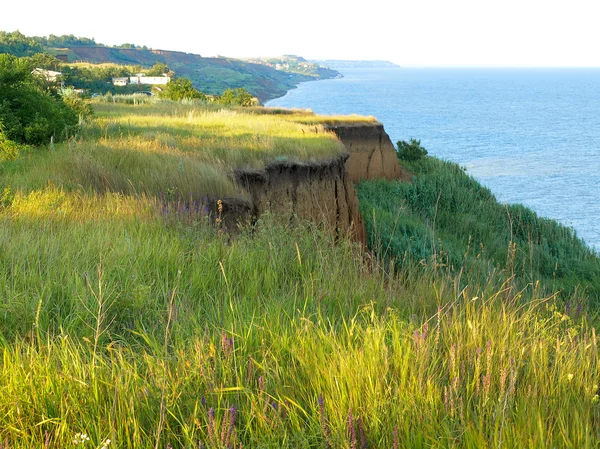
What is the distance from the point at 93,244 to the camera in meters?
5.19

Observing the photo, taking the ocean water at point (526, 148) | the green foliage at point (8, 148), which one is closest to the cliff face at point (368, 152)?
the ocean water at point (526, 148)

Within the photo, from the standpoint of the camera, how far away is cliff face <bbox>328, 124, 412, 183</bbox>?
25.6m

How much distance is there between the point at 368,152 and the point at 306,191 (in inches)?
543

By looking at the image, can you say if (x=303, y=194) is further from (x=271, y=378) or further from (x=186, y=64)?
(x=186, y=64)

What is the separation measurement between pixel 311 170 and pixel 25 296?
9.81 metres

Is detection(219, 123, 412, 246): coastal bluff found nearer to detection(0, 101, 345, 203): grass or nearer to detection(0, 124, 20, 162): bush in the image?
detection(0, 101, 345, 203): grass

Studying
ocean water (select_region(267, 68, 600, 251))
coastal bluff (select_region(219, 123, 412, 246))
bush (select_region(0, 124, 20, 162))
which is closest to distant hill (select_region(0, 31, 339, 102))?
ocean water (select_region(267, 68, 600, 251))

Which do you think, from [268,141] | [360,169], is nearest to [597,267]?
[268,141]

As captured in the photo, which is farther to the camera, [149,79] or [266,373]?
[149,79]

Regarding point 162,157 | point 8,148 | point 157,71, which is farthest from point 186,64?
point 162,157

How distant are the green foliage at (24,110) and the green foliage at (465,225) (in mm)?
7183

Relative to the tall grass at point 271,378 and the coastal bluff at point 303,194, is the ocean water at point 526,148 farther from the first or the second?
the tall grass at point 271,378

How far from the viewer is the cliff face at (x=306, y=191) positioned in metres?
11.1

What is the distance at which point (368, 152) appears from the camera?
26219 millimetres
